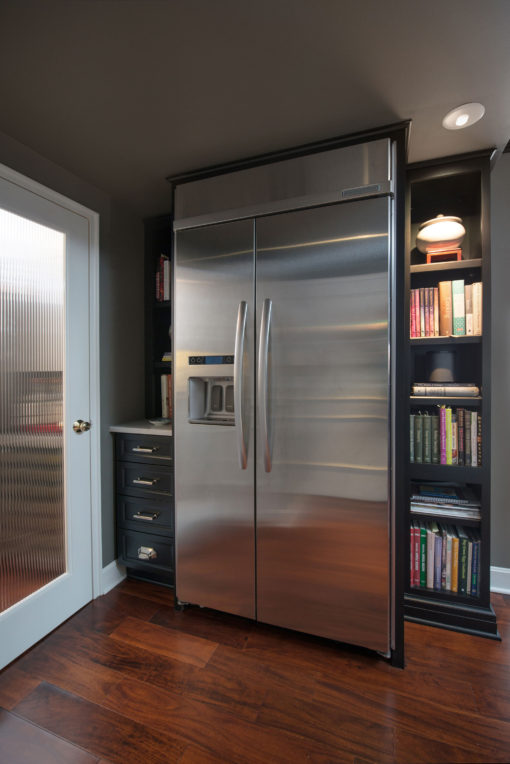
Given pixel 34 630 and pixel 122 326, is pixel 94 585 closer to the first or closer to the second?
pixel 34 630

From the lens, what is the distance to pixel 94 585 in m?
2.01

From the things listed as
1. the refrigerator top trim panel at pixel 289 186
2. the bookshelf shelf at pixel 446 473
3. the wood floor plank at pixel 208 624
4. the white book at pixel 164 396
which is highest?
the refrigerator top trim panel at pixel 289 186

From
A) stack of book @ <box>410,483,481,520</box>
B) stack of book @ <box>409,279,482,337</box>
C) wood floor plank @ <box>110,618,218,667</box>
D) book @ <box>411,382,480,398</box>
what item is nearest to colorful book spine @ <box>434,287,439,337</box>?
stack of book @ <box>409,279,482,337</box>

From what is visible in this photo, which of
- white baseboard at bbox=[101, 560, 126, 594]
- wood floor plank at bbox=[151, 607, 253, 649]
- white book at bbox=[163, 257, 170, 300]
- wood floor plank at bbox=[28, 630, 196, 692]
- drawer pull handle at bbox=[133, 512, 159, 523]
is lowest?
wood floor plank at bbox=[151, 607, 253, 649]

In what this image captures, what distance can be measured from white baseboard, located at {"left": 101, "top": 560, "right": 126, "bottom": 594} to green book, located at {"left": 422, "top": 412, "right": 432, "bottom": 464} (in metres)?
1.94

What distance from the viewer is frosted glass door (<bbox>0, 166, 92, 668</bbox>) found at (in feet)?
5.11

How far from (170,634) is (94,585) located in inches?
22.6

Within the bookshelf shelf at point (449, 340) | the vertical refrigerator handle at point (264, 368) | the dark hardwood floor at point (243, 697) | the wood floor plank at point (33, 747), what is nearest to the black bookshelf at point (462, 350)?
the bookshelf shelf at point (449, 340)

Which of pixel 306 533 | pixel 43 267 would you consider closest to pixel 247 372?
pixel 306 533

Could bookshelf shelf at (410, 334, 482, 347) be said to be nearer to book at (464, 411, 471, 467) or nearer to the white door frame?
book at (464, 411, 471, 467)

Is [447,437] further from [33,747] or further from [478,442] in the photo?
[33,747]

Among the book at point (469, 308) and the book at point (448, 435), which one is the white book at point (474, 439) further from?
the book at point (469, 308)

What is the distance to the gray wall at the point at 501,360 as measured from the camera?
1983 millimetres

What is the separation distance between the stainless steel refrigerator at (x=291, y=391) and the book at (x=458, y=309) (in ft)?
1.98
